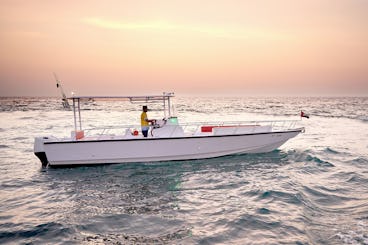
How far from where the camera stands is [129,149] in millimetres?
13461

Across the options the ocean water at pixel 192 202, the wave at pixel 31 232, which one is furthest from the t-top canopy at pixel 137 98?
the wave at pixel 31 232

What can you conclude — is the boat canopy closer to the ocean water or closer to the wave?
the ocean water

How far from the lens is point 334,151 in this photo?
17.5 m

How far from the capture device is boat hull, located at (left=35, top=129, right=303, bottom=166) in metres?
13.3

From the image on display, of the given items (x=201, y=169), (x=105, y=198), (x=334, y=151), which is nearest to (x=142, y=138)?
(x=201, y=169)

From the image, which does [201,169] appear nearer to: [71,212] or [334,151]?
[71,212]

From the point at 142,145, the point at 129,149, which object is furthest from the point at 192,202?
the point at 129,149

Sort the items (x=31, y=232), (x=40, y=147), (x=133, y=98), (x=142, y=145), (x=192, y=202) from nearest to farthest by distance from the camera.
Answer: (x=31, y=232)
(x=192, y=202)
(x=40, y=147)
(x=142, y=145)
(x=133, y=98)

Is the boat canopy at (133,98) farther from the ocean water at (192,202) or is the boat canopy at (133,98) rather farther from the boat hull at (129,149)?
the ocean water at (192,202)

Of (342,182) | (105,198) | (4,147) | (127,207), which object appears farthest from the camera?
(4,147)

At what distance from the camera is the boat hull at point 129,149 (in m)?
13.3

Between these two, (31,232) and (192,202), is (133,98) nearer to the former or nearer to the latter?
(192,202)

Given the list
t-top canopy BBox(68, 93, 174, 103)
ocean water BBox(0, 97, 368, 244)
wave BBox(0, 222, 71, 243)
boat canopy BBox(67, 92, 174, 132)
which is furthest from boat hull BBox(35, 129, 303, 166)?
wave BBox(0, 222, 71, 243)

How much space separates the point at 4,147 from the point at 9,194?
11.3 meters
